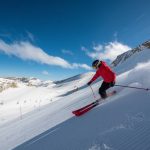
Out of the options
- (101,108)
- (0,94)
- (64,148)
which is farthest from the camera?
(0,94)

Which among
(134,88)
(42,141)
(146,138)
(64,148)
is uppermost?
(134,88)

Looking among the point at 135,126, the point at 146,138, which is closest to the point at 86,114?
the point at 135,126

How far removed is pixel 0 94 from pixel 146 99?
4185 cm

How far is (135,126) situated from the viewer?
5.38m

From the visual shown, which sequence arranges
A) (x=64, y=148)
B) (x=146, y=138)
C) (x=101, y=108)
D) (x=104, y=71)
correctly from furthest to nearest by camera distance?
(x=104, y=71) < (x=101, y=108) < (x=64, y=148) < (x=146, y=138)

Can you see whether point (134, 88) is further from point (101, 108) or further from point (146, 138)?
point (146, 138)

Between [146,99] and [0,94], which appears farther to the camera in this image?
[0,94]

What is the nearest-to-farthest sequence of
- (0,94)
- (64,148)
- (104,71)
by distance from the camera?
(64,148), (104,71), (0,94)

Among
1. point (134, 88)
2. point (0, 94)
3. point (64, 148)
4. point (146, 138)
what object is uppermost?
point (0, 94)

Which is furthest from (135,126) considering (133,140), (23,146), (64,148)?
(23,146)

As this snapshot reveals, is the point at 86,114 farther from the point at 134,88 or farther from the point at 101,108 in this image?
the point at 134,88

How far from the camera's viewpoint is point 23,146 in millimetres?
7266

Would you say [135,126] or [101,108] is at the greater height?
[101,108]

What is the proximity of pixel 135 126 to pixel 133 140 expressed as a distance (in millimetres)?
616
